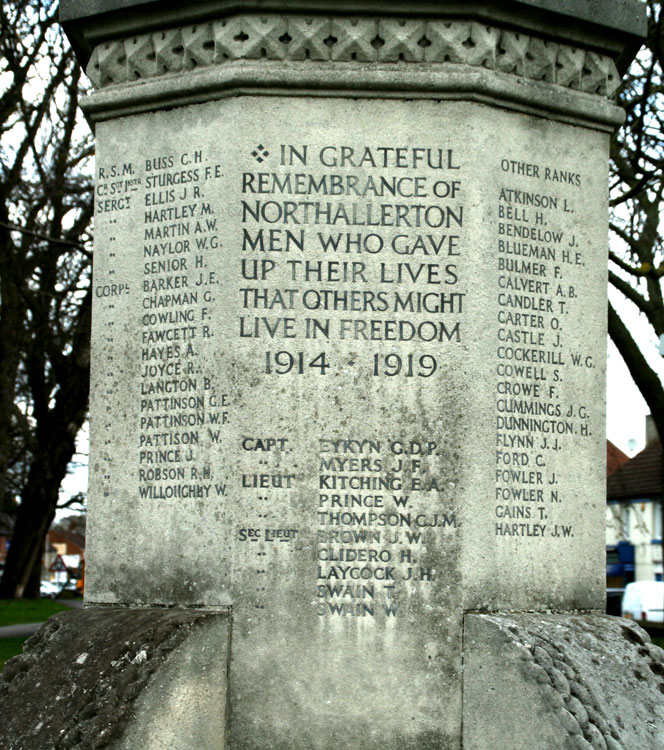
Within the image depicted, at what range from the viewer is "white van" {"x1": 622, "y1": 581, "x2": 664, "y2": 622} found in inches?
1292

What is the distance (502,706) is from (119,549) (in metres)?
2.02

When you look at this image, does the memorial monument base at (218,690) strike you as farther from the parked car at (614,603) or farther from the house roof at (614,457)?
the house roof at (614,457)

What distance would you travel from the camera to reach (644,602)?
33.1 meters

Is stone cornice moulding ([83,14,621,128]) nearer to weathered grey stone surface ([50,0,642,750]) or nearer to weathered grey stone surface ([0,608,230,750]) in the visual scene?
weathered grey stone surface ([50,0,642,750])

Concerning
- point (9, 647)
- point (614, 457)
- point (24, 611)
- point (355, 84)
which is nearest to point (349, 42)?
point (355, 84)

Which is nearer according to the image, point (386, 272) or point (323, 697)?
point (323, 697)

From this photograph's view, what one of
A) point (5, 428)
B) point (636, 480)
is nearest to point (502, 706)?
point (5, 428)

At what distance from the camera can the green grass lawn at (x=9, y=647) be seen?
1211 centimetres

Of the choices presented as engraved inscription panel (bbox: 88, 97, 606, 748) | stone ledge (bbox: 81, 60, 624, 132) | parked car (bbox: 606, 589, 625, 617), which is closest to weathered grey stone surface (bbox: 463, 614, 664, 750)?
engraved inscription panel (bbox: 88, 97, 606, 748)

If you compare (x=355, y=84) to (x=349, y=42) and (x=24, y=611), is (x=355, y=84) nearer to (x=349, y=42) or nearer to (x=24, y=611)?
(x=349, y=42)

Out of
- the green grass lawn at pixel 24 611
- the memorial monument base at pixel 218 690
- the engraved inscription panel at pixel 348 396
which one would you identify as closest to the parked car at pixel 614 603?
the green grass lawn at pixel 24 611

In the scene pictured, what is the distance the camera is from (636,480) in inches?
2103

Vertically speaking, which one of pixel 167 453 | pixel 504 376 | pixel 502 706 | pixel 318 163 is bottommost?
pixel 502 706

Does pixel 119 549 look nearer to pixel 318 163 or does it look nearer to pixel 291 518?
pixel 291 518
